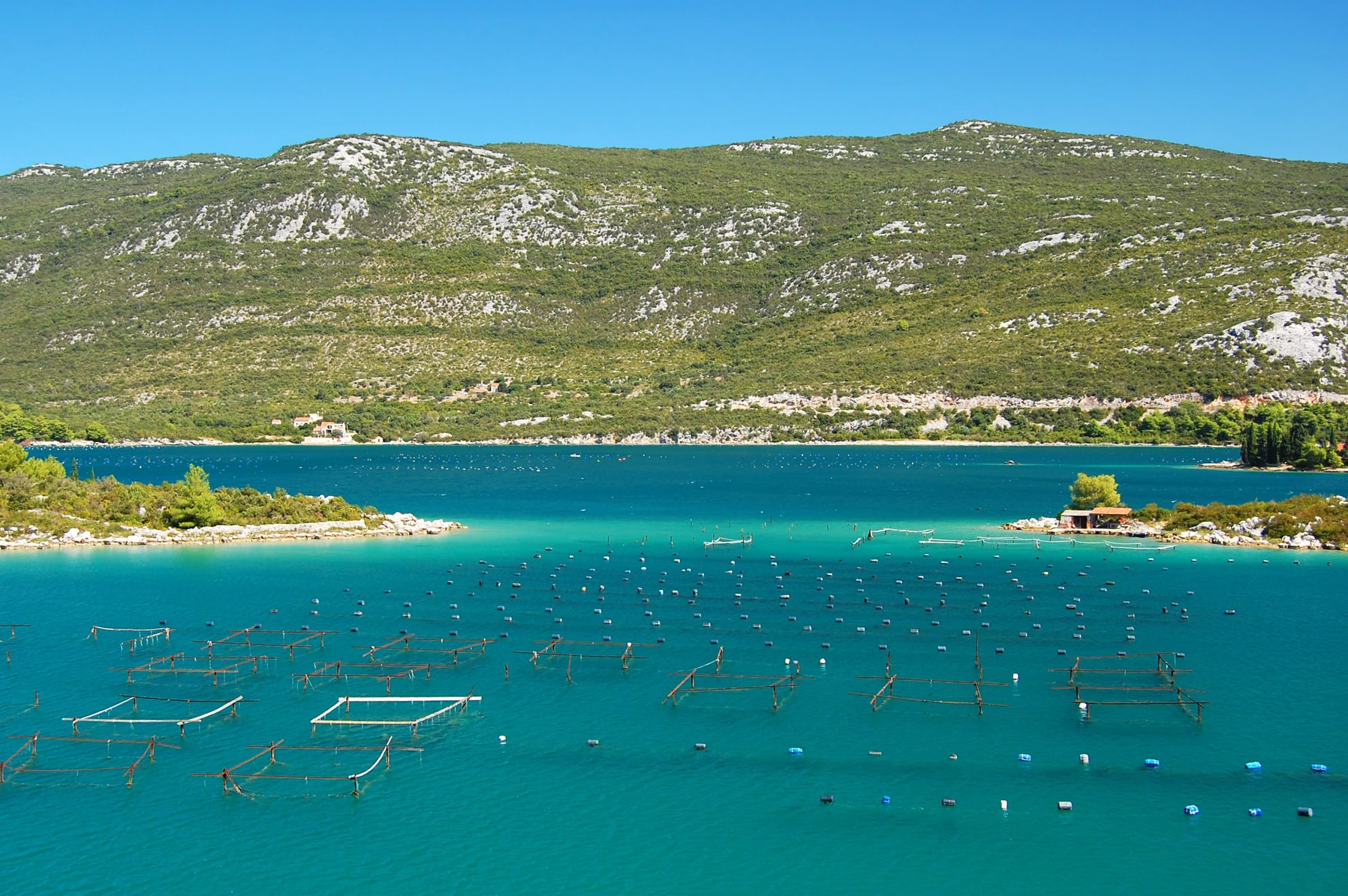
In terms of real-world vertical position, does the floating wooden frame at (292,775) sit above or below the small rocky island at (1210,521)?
below

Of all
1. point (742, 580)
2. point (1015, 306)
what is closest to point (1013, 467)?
point (1015, 306)

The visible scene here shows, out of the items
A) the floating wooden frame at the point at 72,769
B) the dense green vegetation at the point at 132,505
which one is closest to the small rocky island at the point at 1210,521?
the dense green vegetation at the point at 132,505

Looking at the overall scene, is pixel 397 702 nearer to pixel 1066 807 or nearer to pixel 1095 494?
pixel 1066 807

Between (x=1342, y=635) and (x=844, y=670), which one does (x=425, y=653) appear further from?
(x=1342, y=635)

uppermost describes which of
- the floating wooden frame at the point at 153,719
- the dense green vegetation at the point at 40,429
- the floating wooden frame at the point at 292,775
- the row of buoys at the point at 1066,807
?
the dense green vegetation at the point at 40,429

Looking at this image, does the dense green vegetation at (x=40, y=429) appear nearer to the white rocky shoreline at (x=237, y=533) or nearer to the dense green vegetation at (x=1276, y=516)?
the white rocky shoreline at (x=237, y=533)

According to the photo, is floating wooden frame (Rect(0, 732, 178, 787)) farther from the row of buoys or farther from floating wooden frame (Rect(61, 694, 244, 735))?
the row of buoys


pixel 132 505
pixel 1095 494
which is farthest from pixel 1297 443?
pixel 132 505
